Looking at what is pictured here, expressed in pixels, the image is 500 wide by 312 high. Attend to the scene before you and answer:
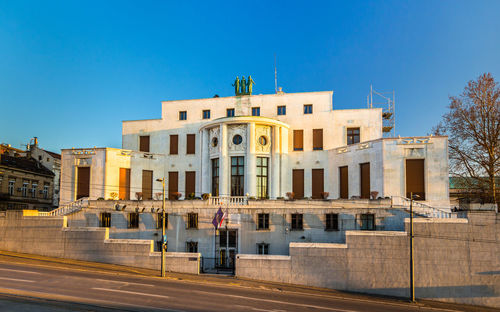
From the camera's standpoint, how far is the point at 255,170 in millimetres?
40188

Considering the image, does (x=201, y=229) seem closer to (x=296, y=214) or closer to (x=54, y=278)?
(x=296, y=214)

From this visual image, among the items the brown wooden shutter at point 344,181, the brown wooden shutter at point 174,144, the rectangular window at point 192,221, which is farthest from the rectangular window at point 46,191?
the brown wooden shutter at point 344,181

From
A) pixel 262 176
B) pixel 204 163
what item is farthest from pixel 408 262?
pixel 204 163

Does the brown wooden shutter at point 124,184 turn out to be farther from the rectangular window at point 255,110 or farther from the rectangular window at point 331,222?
the rectangular window at point 331,222

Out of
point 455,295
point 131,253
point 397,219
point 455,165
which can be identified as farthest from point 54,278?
point 455,165

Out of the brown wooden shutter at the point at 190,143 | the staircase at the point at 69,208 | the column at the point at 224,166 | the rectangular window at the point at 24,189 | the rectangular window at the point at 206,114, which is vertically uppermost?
the rectangular window at the point at 206,114

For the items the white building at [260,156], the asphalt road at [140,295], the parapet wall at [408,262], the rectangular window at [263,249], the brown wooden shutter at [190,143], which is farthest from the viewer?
the brown wooden shutter at [190,143]

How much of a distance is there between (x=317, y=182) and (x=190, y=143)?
15463mm

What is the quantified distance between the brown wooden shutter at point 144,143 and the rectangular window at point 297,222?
22246mm

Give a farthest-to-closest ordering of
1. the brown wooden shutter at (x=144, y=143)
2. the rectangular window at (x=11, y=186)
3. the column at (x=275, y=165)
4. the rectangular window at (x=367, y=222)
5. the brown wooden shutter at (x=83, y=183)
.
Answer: the rectangular window at (x=11, y=186), the brown wooden shutter at (x=144, y=143), the brown wooden shutter at (x=83, y=183), the column at (x=275, y=165), the rectangular window at (x=367, y=222)

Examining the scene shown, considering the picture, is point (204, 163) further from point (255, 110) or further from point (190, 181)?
point (255, 110)

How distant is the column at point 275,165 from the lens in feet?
134

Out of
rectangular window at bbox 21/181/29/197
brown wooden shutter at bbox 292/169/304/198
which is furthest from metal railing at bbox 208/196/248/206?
rectangular window at bbox 21/181/29/197

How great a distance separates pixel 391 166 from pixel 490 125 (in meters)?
11.1
